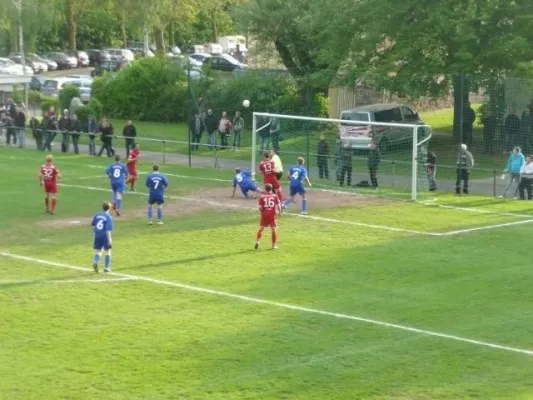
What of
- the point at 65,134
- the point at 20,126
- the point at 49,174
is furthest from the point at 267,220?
the point at 20,126

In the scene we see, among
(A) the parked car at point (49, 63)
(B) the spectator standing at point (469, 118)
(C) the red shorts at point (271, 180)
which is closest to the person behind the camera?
(C) the red shorts at point (271, 180)

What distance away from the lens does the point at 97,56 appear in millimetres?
90500

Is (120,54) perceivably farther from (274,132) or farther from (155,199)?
(155,199)

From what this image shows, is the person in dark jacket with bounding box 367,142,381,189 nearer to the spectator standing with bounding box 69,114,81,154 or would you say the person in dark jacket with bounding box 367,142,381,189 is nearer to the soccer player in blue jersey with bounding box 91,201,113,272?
the spectator standing with bounding box 69,114,81,154

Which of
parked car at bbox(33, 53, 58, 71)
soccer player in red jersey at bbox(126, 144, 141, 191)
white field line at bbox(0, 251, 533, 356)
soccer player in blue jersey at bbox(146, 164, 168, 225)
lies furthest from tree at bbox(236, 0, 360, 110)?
parked car at bbox(33, 53, 58, 71)

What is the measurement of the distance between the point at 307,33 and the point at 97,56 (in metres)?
42.6

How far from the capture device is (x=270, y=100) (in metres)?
53.3

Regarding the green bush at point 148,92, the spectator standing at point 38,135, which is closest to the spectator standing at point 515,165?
the spectator standing at point 38,135

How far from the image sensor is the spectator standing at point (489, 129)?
129 ft

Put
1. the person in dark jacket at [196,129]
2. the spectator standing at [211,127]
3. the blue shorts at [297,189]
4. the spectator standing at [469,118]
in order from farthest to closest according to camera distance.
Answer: the spectator standing at [211,127] < the person in dark jacket at [196,129] < the spectator standing at [469,118] < the blue shorts at [297,189]

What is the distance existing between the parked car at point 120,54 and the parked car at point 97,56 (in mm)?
385

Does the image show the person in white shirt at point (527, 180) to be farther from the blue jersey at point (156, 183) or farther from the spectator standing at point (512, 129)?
the blue jersey at point (156, 183)

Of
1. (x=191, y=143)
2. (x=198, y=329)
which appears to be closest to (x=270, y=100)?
(x=191, y=143)

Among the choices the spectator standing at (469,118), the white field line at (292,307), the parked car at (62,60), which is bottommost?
the white field line at (292,307)
